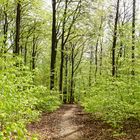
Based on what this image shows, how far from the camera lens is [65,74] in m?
48.9

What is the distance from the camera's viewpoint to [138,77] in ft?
46.2

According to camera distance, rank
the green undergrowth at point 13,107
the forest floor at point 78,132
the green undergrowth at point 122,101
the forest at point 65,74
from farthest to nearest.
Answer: the green undergrowth at point 122,101
the forest floor at point 78,132
the forest at point 65,74
the green undergrowth at point 13,107

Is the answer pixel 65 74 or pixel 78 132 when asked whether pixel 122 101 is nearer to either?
pixel 78 132

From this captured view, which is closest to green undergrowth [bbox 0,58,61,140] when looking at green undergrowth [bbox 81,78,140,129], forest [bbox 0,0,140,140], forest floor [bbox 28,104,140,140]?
forest [bbox 0,0,140,140]

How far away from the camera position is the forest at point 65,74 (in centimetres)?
962

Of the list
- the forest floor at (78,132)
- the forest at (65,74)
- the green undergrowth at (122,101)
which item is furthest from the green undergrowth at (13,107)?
the green undergrowth at (122,101)

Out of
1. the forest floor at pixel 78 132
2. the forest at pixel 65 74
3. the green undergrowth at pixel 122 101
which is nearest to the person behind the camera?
the forest at pixel 65 74

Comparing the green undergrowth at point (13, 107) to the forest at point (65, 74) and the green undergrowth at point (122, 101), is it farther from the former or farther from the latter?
the green undergrowth at point (122, 101)

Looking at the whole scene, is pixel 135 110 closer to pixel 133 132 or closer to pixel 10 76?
pixel 133 132

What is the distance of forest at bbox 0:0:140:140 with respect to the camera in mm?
9617

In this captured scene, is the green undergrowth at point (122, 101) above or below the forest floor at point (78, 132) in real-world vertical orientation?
above

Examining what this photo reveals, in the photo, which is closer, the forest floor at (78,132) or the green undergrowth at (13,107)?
the green undergrowth at (13,107)

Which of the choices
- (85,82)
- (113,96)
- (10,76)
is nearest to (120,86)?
(113,96)

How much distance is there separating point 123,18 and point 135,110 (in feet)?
87.4
